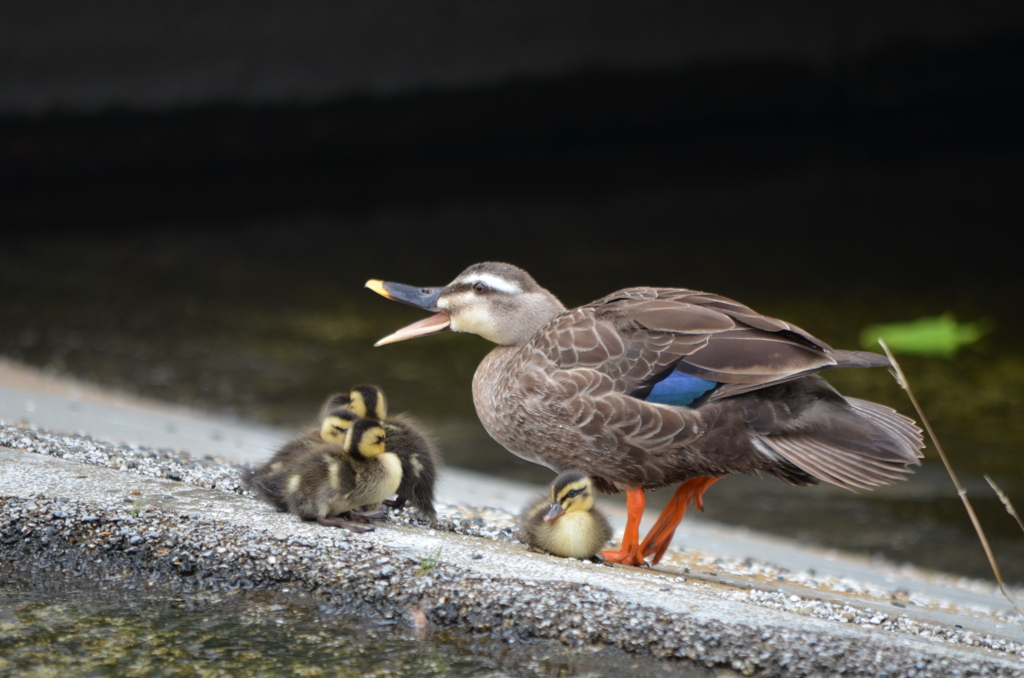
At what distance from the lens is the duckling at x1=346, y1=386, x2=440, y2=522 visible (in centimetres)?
394

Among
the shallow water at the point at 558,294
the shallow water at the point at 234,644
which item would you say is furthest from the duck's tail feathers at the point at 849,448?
the shallow water at the point at 558,294

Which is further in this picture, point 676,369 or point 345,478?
point 676,369

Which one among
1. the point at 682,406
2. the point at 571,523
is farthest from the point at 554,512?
the point at 682,406

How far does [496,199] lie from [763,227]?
16.3 feet

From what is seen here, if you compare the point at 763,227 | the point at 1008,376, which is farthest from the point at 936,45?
the point at 1008,376

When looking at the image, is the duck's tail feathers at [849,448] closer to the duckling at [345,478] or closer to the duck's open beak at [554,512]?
the duck's open beak at [554,512]

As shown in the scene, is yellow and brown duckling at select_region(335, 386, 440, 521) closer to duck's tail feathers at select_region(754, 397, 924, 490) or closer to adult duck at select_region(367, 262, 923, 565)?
adult duck at select_region(367, 262, 923, 565)

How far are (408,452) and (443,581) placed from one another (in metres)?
0.91

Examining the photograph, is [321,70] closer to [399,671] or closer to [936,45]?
[936,45]

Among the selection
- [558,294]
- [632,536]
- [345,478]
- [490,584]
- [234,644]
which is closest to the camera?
[234,644]

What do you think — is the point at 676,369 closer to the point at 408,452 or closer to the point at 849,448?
the point at 849,448

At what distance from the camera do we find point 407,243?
15.7 metres

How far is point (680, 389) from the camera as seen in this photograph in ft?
12.0

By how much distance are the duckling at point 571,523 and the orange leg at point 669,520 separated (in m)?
0.36
